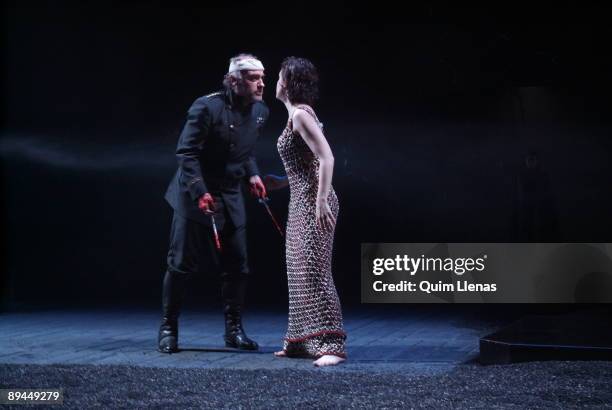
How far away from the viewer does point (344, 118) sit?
6.90 meters

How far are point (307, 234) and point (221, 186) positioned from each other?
21.0 inches

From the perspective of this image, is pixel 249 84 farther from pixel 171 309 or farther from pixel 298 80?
pixel 171 309

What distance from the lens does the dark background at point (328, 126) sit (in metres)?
6.69

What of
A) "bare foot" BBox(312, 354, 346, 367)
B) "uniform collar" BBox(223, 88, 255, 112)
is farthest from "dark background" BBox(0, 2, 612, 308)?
"bare foot" BBox(312, 354, 346, 367)

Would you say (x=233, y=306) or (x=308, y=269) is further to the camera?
(x=233, y=306)

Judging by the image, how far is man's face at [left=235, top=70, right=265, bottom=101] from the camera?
406 centimetres

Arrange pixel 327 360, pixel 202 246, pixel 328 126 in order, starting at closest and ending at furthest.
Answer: pixel 327 360
pixel 202 246
pixel 328 126

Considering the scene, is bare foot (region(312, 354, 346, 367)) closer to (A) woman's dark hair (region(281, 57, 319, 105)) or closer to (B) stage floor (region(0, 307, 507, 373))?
(B) stage floor (region(0, 307, 507, 373))

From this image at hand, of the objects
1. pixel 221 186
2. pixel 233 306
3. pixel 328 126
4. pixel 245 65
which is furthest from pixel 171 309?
pixel 328 126

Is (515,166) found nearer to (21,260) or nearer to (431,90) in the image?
(431,90)

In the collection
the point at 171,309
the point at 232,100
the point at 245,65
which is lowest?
the point at 171,309

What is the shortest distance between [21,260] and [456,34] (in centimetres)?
Answer: 374

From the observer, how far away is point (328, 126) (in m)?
6.93

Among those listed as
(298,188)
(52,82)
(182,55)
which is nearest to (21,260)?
(52,82)
